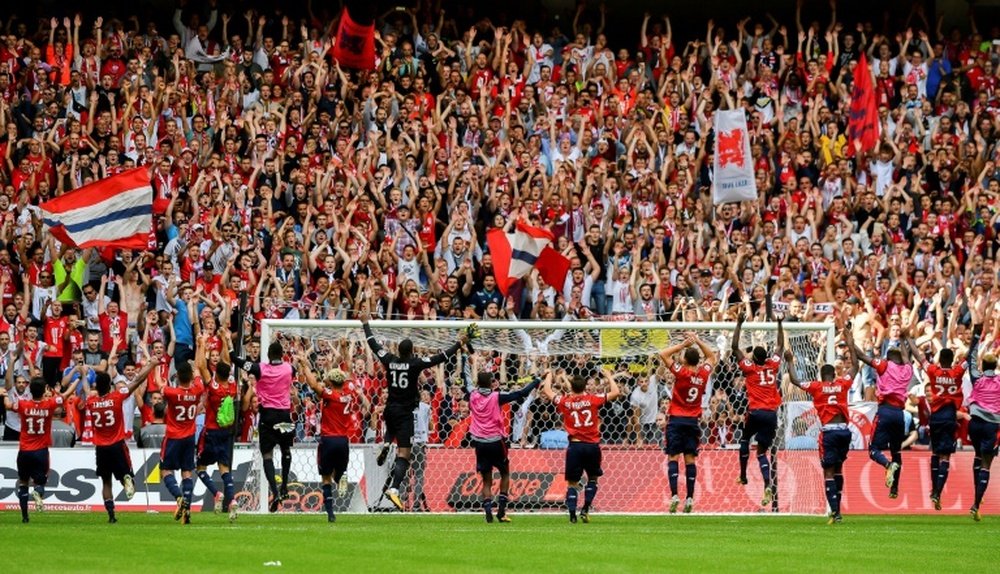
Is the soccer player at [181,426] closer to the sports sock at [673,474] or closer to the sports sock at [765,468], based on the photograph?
the sports sock at [673,474]

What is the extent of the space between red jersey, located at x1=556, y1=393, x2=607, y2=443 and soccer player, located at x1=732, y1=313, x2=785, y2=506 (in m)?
2.44

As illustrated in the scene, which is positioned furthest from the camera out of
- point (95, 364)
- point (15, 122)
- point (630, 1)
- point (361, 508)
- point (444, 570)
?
point (630, 1)

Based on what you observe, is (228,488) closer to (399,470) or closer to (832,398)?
(399,470)

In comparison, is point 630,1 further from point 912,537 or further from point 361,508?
point 912,537

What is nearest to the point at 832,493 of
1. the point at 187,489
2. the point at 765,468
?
the point at 765,468

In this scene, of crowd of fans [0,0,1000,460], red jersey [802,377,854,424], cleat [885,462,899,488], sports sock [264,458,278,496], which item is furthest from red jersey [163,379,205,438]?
cleat [885,462,899,488]

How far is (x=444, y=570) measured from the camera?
14867mm

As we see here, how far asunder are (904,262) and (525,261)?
7.27 meters

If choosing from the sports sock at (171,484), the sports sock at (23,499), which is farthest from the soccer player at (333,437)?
the sports sock at (23,499)

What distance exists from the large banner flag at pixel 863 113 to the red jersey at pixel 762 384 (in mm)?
11156

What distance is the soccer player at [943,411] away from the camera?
23.4 m

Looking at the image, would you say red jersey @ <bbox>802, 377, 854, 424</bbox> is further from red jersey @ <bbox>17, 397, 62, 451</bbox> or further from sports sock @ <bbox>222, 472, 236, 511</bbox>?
red jersey @ <bbox>17, 397, 62, 451</bbox>

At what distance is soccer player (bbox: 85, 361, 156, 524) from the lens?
21.1 meters

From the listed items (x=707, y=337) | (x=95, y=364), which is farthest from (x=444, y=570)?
(x=95, y=364)
